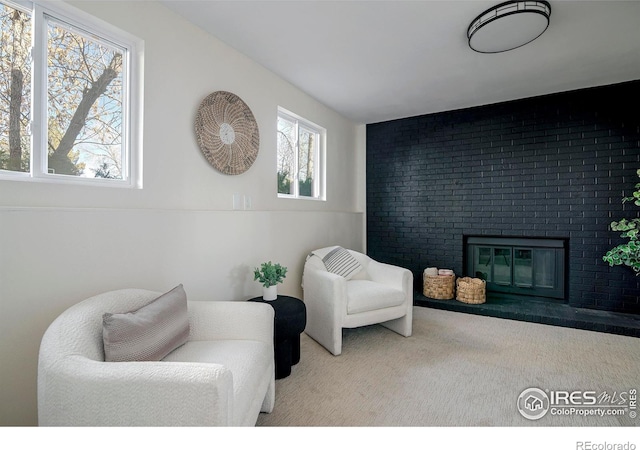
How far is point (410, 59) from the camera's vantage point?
108 inches

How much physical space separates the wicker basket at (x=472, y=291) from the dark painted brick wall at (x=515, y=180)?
0.33m

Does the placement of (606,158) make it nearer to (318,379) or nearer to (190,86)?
(318,379)

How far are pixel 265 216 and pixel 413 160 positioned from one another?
98.3 inches

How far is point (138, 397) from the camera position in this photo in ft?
3.29

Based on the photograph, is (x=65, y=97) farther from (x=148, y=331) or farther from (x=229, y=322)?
(x=229, y=322)

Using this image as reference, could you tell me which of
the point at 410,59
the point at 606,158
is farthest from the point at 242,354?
the point at 606,158

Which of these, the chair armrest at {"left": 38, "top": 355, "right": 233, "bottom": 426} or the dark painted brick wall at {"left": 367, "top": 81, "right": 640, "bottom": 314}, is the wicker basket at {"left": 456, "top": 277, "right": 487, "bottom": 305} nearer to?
the dark painted brick wall at {"left": 367, "top": 81, "right": 640, "bottom": 314}

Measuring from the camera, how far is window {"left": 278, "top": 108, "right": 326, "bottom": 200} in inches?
131

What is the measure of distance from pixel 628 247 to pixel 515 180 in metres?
1.23

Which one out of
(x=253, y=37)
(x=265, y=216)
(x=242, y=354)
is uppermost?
(x=253, y=37)

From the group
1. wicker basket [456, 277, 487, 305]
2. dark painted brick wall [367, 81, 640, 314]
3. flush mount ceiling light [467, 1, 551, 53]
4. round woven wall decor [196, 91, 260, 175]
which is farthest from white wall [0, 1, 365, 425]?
wicker basket [456, 277, 487, 305]

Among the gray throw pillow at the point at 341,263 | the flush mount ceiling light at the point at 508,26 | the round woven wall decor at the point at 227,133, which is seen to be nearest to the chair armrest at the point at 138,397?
the round woven wall decor at the point at 227,133

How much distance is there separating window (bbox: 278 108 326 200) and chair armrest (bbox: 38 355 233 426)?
233cm

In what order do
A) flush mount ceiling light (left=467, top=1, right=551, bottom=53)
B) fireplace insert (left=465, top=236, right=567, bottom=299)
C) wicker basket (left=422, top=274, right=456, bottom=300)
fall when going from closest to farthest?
flush mount ceiling light (left=467, top=1, right=551, bottom=53)
fireplace insert (left=465, top=236, right=567, bottom=299)
wicker basket (left=422, top=274, right=456, bottom=300)
